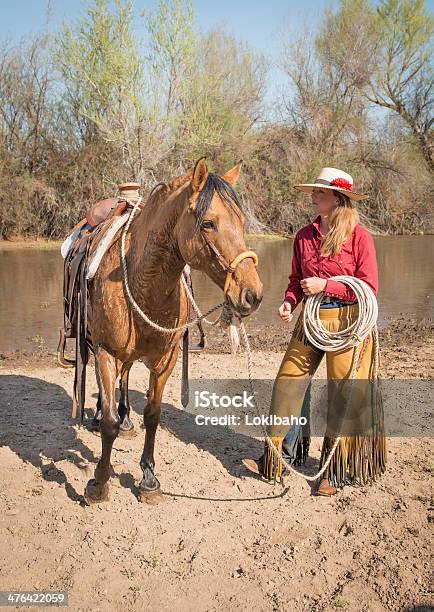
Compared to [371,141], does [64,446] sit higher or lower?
lower

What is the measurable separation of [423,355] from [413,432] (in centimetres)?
258

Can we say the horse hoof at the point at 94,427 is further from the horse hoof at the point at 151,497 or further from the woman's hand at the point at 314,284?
the woman's hand at the point at 314,284

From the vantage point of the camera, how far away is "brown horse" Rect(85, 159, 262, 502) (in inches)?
106

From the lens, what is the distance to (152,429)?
3.81 metres

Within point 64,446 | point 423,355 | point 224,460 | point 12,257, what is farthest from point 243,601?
point 12,257

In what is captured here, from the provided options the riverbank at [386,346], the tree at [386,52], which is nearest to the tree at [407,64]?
the tree at [386,52]

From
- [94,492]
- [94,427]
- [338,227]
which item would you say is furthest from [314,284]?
[94,427]

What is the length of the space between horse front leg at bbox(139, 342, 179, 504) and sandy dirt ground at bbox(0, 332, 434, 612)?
3.2 inches

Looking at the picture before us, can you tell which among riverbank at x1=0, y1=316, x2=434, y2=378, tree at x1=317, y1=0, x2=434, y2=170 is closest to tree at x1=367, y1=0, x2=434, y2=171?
tree at x1=317, y1=0, x2=434, y2=170

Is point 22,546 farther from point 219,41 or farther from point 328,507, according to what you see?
point 219,41

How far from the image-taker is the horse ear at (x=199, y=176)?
2.71 metres

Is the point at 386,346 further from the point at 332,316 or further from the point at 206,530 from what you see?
the point at 206,530

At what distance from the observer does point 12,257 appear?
1803 centimetres

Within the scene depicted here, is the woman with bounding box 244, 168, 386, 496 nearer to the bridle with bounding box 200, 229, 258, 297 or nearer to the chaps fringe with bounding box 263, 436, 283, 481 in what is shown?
the chaps fringe with bounding box 263, 436, 283, 481
